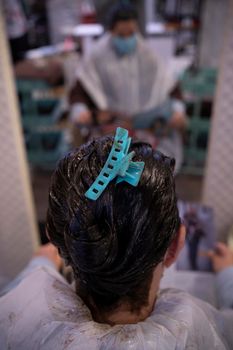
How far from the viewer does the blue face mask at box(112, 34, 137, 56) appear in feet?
5.11

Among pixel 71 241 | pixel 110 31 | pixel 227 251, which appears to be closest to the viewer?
pixel 71 241

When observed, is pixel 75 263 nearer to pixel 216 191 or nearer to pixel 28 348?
pixel 28 348

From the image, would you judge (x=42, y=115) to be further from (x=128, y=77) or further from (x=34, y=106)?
(x=128, y=77)

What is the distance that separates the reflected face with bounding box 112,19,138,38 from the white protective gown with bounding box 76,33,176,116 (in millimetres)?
68

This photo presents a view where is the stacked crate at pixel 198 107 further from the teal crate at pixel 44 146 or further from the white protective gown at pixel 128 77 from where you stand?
the teal crate at pixel 44 146

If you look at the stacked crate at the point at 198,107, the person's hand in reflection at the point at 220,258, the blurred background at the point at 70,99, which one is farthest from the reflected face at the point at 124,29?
the person's hand in reflection at the point at 220,258

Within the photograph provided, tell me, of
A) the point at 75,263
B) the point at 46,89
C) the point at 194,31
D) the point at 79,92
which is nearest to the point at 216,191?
the point at 79,92

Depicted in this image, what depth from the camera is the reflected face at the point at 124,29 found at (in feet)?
4.99

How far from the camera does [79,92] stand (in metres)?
1.70

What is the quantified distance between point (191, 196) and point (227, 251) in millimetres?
1356

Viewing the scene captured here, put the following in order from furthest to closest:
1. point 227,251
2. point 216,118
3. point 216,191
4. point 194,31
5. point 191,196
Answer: point 194,31 → point 191,196 → point 216,191 → point 216,118 → point 227,251

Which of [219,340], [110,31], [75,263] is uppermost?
[110,31]

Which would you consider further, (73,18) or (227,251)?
(73,18)

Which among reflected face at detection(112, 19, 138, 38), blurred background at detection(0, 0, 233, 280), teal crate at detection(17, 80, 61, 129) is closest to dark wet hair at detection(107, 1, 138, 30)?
reflected face at detection(112, 19, 138, 38)
